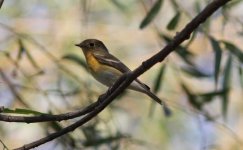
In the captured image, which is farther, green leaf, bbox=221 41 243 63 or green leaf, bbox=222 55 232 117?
green leaf, bbox=222 55 232 117

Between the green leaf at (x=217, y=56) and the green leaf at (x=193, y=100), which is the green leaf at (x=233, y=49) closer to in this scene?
the green leaf at (x=217, y=56)

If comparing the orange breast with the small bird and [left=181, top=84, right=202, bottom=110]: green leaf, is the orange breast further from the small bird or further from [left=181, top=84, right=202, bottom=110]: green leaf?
[left=181, top=84, right=202, bottom=110]: green leaf

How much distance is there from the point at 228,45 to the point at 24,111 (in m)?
1.49

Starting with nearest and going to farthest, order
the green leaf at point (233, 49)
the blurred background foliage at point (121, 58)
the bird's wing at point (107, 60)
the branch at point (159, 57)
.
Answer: the branch at point (159, 57), the bird's wing at point (107, 60), the green leaf at point (233, 49), the blurred background foliage at point (121, 58)

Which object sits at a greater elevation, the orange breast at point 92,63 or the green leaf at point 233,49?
the green leaf at point 233,49

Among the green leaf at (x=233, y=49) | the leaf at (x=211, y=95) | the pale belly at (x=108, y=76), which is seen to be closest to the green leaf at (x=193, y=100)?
the leaf at (x=211, y=95)

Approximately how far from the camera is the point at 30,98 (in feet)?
15.5

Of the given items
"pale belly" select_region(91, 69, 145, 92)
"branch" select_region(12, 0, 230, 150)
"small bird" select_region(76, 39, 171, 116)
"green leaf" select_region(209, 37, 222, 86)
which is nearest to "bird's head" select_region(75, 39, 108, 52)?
"small bird" select_region(76, 39, 171, 116)

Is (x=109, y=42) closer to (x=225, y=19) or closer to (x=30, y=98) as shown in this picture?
(x=30, y=98)

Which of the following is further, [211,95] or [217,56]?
[211,95]

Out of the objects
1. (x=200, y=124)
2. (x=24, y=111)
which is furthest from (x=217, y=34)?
(x=24, y=111)

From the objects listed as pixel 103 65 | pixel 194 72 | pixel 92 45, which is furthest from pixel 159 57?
pixel 194 72

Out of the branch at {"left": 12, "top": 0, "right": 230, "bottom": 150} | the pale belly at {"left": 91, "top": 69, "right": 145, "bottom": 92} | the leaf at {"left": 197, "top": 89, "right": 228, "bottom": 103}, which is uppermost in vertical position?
the leaf at {"left": 197, "top": 89, "right": 228, "bottom": 103}

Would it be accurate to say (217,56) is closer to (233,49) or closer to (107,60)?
(233,49)
